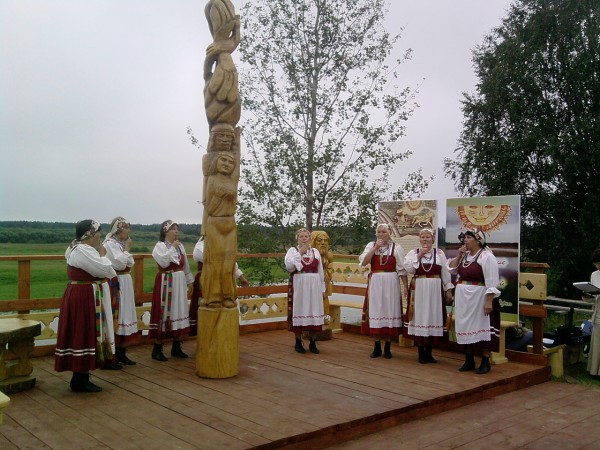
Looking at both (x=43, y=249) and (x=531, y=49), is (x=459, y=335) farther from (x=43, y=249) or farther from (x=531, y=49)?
(x=531, y=49)

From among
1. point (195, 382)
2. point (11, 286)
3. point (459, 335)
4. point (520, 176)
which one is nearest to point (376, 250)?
point (459, 335)

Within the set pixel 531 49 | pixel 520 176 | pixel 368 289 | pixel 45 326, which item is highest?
pixel 531 49

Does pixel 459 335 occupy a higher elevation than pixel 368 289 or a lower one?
lower

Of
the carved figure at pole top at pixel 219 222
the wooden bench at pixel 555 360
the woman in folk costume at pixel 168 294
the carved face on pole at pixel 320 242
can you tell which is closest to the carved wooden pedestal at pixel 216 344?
the carved figure at pole top at pixel 219 222

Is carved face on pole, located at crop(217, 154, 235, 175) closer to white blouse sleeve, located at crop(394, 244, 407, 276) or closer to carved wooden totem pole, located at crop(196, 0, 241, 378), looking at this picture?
carved wooden totem pole, located at crop(196, 0, 241, 378)

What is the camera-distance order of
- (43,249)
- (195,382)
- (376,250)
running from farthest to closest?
(43,249), (376,250), (195,382)

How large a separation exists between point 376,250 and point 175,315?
246 cm

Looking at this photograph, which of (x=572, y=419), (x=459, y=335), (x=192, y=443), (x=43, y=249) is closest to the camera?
(x=192, y=443)

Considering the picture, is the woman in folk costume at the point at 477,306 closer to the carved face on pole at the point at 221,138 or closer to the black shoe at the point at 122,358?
the carved face on pole at the point at 221,138

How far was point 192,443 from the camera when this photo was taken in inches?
138

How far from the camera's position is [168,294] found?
5.93m

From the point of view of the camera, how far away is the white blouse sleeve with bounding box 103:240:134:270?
5.41m

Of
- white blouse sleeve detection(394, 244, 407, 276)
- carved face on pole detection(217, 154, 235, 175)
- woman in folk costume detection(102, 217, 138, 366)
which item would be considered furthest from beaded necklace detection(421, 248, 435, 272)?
woman in folk costume detection(102, 217, 138, 366)

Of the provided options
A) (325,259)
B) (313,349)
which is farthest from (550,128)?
(313,349)
